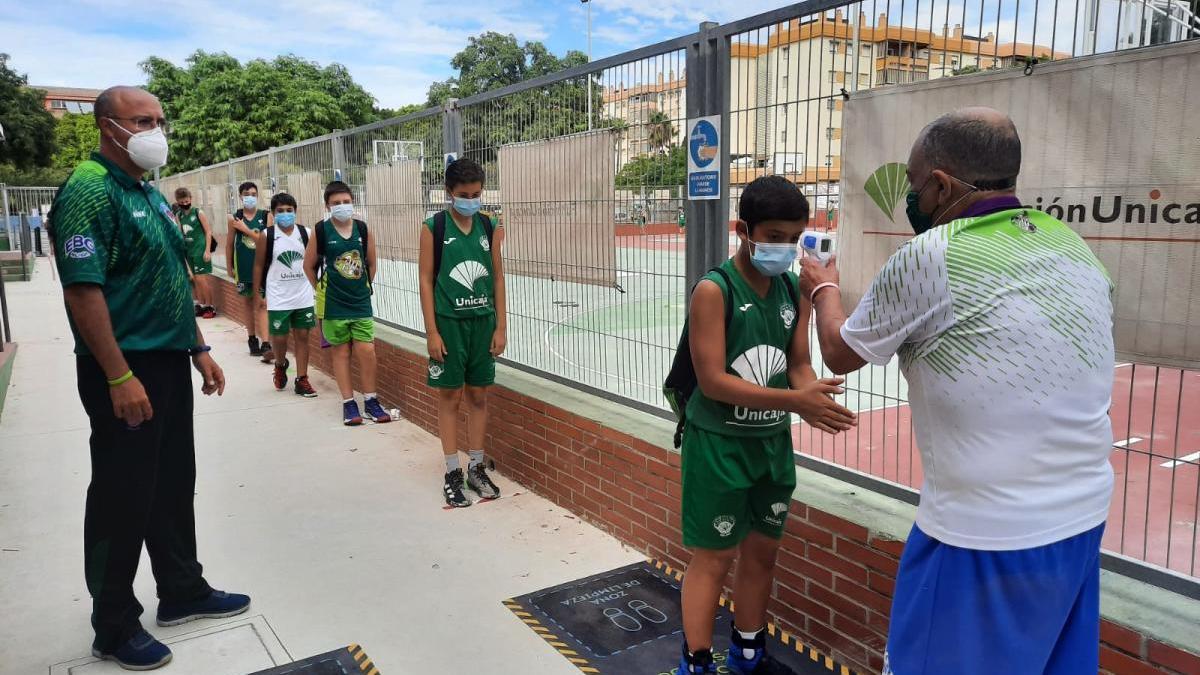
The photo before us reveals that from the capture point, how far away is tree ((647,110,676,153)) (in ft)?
13.2

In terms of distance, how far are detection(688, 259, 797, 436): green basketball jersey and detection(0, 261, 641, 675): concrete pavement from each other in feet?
3.97

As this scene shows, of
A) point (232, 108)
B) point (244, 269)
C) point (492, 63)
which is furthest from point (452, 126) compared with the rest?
point (492, 63)

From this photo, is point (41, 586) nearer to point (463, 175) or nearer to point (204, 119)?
point (463, 175)

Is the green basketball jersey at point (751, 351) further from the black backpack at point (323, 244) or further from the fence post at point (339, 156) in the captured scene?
the fence post at point (339, 156)

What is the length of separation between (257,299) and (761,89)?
7.85 meters

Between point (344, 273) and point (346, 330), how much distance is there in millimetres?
463

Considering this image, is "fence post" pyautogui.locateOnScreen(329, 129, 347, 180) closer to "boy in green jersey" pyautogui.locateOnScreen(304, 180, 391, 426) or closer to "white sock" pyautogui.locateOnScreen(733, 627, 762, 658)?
"boy in green jersey" pyautogui.locateOnScreen(304, 180, 391, 426)

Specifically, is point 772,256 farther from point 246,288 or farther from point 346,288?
point 246,288

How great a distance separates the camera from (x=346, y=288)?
6727 mm

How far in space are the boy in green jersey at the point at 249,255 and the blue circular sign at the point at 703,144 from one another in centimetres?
710

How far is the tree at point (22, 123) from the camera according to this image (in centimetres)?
3459

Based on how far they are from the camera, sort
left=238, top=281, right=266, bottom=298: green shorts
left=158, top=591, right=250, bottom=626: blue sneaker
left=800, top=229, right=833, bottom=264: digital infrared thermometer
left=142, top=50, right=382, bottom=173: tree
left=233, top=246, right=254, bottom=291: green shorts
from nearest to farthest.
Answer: left=800, top=229, right=833, bottom=264: digital infrared thermometer → left=158, top=591, right=250, bottom=626: blue sneaker → left=233, top=246, right=254, bottom=291: green shorts → left=238, top=281, right=266, bottom=298: green shorts → left=142, top=50, right=382, bottom=173: tree

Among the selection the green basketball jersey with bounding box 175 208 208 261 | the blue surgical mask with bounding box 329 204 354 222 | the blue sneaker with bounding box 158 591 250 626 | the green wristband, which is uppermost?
the blue surgical mask with bounding box 329 204 354 222

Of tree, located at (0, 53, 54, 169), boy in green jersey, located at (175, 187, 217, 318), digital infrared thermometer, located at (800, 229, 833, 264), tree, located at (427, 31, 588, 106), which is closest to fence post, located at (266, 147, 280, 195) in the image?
boy in green jersey, located at (175, 187, 217, 318)
